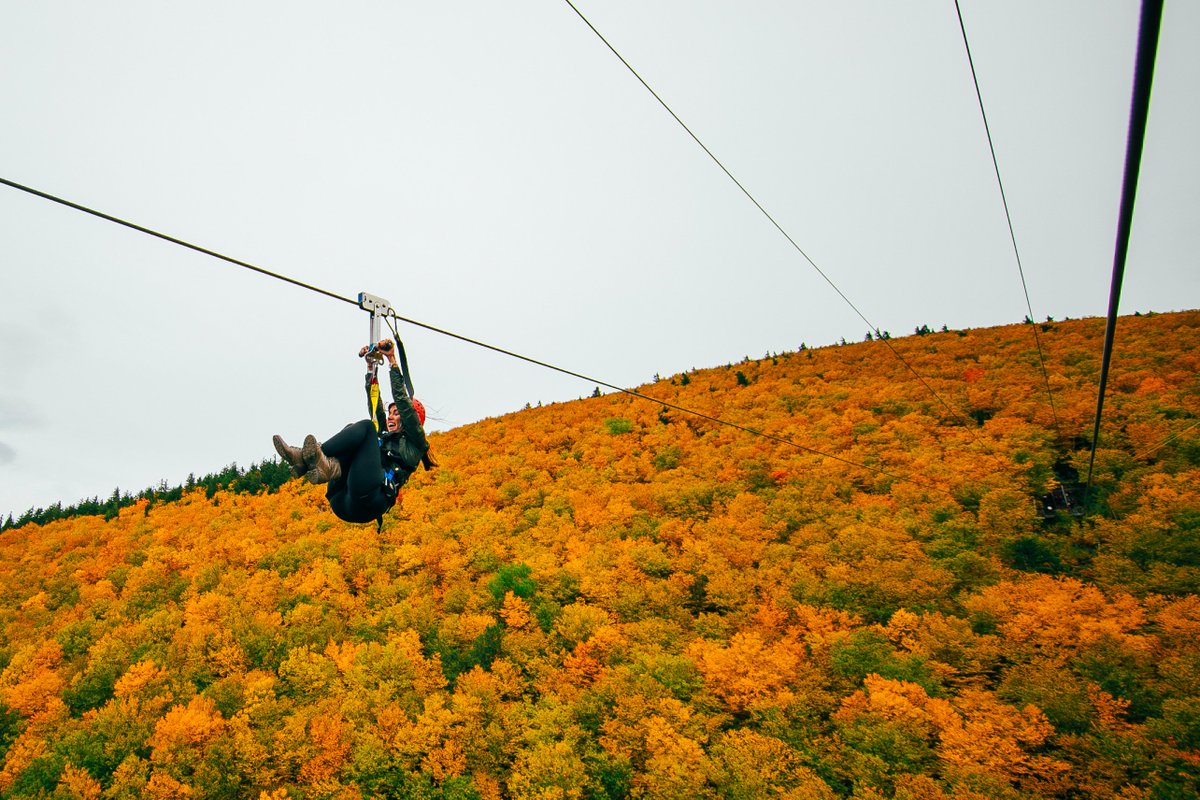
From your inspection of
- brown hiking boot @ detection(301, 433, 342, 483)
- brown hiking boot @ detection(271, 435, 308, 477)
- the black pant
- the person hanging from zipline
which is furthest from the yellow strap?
brown hiking boot @ detection(271, 435, 308, 477)

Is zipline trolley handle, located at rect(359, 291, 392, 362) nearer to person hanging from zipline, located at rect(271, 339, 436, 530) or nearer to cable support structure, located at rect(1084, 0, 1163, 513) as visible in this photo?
person hanging from zipline, located at rect(271, 339, 436, 530)

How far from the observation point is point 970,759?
927 cm

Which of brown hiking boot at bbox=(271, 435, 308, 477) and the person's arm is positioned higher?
the person's arm

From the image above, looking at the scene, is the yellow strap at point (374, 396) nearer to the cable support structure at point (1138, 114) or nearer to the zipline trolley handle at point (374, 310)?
the zipline trolley handle at point (374, 310)

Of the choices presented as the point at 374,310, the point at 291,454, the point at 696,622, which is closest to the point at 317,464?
the point at 291,454

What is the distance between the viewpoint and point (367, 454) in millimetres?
5598

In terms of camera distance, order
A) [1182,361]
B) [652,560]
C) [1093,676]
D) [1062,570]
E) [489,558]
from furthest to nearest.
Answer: [1182,361] → [489,558] → [652,560] → [1062,570] → [1093,676]

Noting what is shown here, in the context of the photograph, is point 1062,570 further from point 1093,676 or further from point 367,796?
point 367,796

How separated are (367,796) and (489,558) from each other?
6.65 metres

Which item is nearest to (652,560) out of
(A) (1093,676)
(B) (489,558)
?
(B) (489,558)

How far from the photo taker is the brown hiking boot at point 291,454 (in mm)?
5090

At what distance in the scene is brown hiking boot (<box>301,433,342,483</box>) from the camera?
5.17m

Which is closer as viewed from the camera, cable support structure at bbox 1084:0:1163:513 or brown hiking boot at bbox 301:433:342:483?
cable support structure at bbox 1084:0:1163:513

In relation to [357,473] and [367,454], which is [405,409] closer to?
[367,454]
